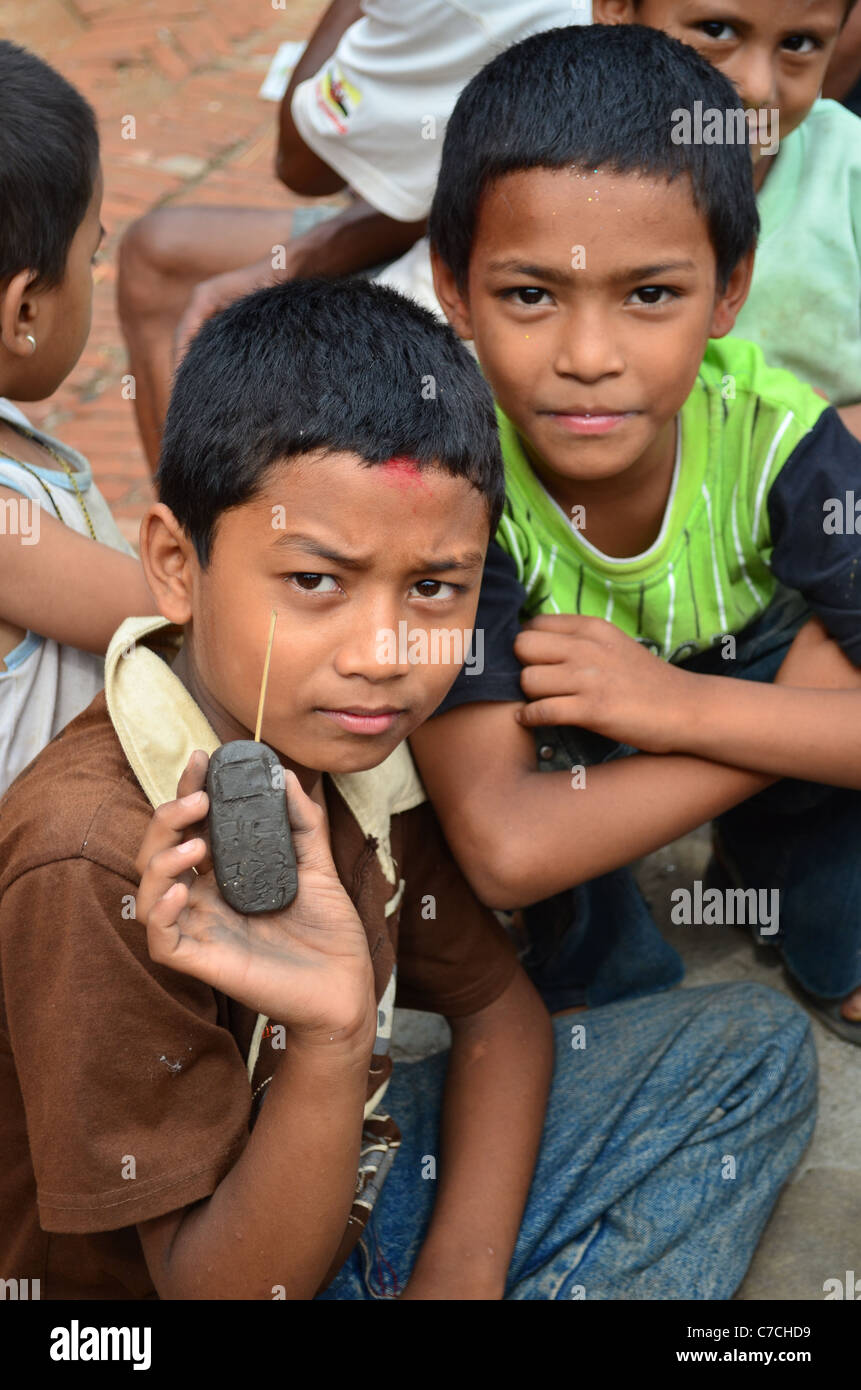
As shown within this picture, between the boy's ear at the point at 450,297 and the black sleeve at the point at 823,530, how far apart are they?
1.83 feet

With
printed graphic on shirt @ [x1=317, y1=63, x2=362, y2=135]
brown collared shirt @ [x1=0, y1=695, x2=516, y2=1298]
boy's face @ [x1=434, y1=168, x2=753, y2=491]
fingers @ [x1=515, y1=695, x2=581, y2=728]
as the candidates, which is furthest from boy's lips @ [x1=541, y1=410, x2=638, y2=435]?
printed graphic on shirt @ [x1=317, y1=63, x2=362, y2=135]

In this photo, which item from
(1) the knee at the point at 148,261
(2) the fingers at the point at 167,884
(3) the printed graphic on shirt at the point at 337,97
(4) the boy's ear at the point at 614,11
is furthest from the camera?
(1) the knee at the point at 148,261

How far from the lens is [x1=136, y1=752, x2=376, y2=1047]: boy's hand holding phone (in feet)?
4.61

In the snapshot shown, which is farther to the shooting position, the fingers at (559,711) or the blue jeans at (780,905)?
the blue jeans at (780,905)

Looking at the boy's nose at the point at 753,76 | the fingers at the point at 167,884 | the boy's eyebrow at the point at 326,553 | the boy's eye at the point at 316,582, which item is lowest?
the fingers at the point at 167,884

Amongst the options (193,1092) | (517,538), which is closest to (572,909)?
(517,538)

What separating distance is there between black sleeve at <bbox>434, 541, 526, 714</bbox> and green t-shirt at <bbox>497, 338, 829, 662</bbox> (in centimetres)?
9

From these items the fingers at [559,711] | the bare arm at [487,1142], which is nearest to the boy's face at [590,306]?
the fingers at [559,711]

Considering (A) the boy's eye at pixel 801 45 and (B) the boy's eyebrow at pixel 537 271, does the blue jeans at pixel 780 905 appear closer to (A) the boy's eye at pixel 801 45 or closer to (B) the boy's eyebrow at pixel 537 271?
(B) the boy's eyebrow at pixel 537 271

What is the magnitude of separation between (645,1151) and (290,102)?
258 cm

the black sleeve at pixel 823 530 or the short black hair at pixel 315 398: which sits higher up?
the short black hair at pixel 315 398

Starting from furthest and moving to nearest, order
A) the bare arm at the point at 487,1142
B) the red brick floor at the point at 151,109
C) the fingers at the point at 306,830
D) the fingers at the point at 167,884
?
1. the red brick floor at the point at 151,109
2. the bare arm at the point at 487,1142
3. the fingers at the point at 306,830
4. the fingers at the point at 167,884

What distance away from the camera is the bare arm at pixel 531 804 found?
2.18 meters

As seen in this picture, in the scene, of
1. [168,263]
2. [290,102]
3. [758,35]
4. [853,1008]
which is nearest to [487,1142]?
[853,1008]
